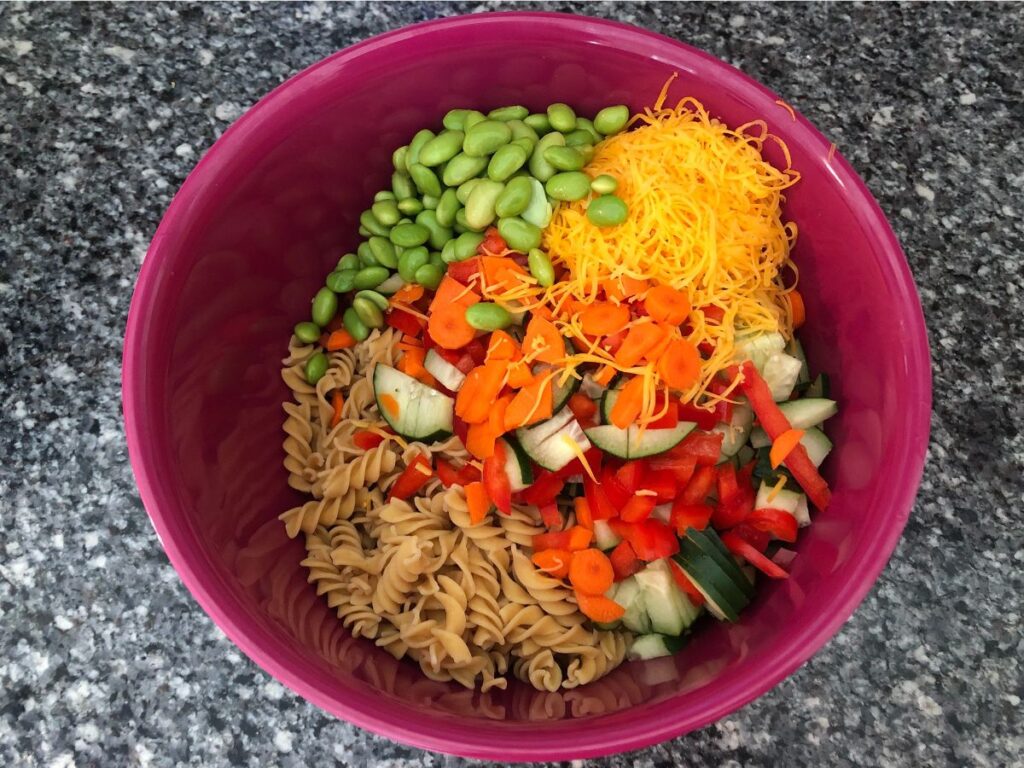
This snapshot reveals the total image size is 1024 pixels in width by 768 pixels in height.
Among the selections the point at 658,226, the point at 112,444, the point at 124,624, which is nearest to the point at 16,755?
the point at 124,624

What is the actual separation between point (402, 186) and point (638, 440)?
78 centimetres

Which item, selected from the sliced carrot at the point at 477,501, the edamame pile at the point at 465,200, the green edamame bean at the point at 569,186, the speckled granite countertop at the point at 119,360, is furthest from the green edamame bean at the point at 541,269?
the speckled granite countertop at the point at 119,360

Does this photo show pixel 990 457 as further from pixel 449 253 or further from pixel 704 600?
pixel 449 253

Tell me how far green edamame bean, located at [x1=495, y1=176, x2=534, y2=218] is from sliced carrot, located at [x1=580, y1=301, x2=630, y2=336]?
26 cm

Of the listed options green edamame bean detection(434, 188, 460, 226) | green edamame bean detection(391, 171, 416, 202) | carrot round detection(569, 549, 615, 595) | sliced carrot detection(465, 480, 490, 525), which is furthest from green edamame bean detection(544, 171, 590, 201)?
carrot round detection(569, 549, 615, 595)

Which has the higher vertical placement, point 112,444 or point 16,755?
point 112,444

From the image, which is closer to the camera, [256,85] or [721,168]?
Result: [721,168]

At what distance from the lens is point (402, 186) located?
6.32ft

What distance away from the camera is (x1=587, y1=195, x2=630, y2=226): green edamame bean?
5.65 feet

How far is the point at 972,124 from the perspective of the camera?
2244mm

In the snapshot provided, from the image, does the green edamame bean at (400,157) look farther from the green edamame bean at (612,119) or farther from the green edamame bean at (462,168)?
the green edamame bean at (612,119)

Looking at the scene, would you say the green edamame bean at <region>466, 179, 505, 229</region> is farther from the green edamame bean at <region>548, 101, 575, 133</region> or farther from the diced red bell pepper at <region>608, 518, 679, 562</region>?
the diced red bell pepper at <region>608, 518, 679, 562</region>

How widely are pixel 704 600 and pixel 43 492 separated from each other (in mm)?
1544

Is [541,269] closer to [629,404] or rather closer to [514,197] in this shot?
[514,197]
